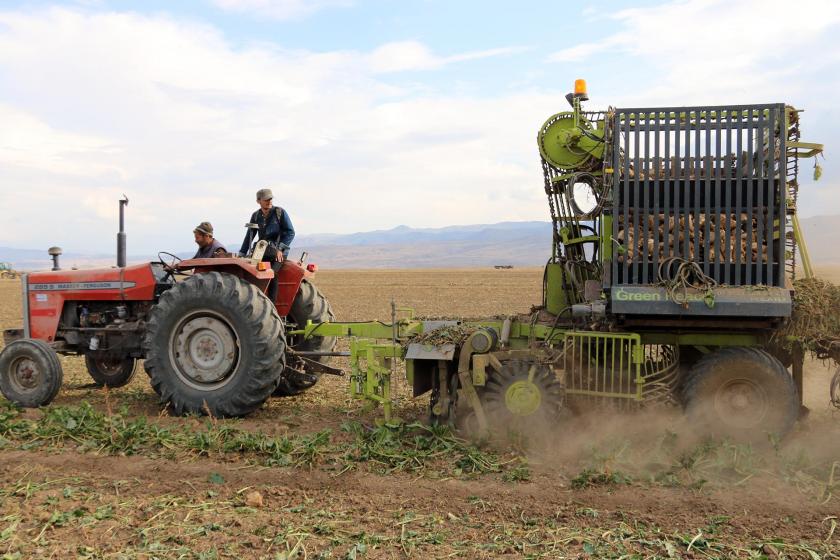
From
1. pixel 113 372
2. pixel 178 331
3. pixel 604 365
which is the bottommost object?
pixel 113 372

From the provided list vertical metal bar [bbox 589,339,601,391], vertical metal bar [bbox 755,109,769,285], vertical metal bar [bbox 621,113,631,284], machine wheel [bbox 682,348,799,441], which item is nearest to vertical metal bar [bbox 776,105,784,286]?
vertical metal bar [bbox 755,109,769,285]

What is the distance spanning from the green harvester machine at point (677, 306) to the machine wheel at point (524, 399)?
0.01 metres

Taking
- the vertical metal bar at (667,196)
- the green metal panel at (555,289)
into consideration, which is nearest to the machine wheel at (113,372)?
the green metal panel at (555,289)

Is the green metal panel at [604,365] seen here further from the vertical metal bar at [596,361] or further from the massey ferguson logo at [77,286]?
the massey ferguson logo at [77,286]

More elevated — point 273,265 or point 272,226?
point 272,226

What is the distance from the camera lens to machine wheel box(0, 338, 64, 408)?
7.79 metres

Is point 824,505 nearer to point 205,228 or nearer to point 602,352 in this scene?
point 602,352

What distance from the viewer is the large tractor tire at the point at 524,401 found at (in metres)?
6.21

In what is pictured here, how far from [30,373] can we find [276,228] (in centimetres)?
300

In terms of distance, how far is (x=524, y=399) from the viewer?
20.5 feet

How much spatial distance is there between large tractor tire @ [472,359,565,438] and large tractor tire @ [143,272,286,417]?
7.04ft

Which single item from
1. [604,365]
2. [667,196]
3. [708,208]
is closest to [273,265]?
[604,365]

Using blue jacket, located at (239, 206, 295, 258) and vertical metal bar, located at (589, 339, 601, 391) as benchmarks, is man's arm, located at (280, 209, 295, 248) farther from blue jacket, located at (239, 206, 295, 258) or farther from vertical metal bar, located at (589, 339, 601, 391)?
vertical metal bar, located at (589, 339, 601, 391)

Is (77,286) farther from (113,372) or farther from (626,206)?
(626,206)
